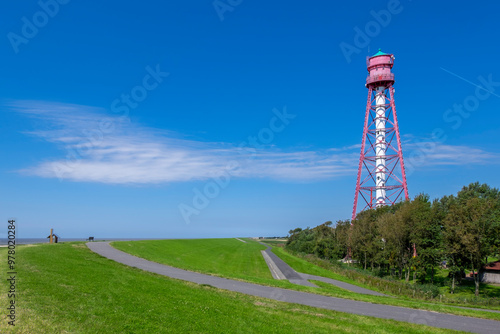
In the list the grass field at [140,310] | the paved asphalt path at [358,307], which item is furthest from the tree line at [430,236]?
the grass field at [140,310]

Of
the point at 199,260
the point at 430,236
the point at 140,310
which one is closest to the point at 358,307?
the point at 140,310

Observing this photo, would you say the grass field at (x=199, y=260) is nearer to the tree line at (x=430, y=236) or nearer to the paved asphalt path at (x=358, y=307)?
the paved asphalt path at (x=358, y=307)

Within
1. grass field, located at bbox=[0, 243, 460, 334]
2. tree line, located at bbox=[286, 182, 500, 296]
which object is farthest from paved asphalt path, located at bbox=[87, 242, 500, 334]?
tree line, located at bbox=[286, 182, 500, 296]

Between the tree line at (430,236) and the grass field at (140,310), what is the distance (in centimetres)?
3117

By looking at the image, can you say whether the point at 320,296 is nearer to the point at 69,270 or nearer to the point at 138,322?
the point at 138,322

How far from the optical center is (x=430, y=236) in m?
49.8

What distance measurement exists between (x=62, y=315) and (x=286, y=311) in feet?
35.2

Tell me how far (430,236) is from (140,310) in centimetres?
4888

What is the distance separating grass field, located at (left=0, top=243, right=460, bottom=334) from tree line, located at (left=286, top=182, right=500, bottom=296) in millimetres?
31166

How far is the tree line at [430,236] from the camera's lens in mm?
40331

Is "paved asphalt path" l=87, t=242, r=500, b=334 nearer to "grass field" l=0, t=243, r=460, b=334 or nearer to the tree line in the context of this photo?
"grass field" l=0, t=243, r=460, b=334

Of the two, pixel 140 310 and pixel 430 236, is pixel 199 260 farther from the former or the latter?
pixel 140 310

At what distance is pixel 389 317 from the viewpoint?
59.4ft

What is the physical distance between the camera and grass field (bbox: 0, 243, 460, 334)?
1096cm
